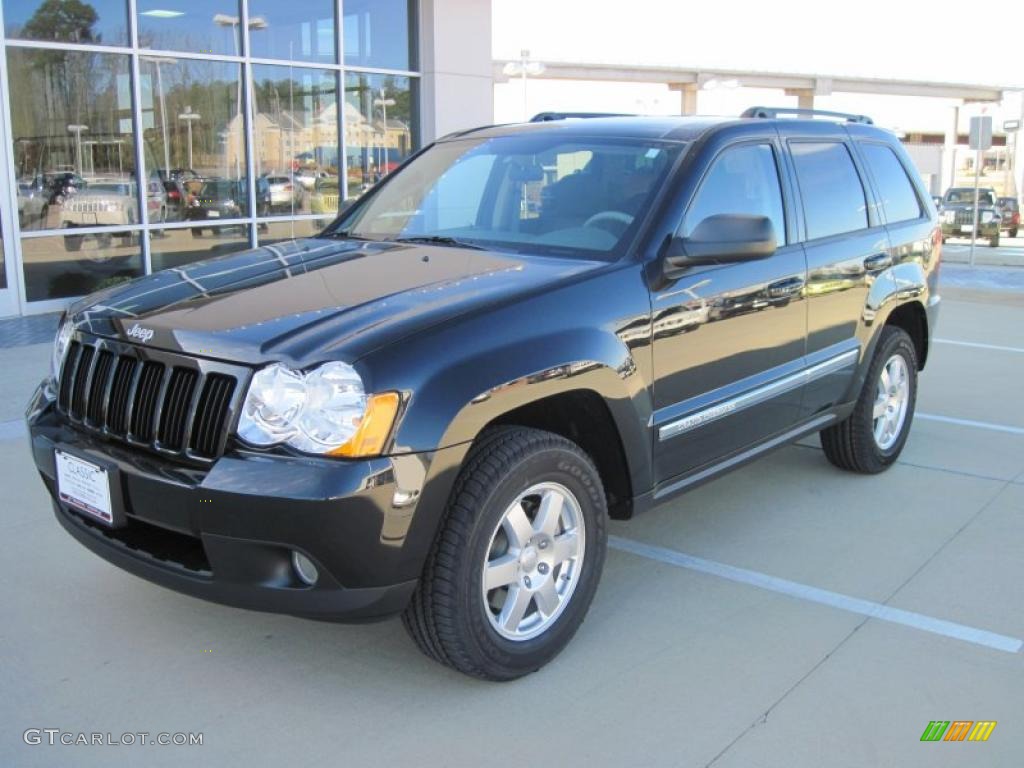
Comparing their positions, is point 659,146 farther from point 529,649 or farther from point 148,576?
point 148,576

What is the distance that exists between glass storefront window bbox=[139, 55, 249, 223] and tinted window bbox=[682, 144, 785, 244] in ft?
29.8

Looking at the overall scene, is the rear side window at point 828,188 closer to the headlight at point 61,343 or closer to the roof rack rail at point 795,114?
the roof rack rail at point 795,114

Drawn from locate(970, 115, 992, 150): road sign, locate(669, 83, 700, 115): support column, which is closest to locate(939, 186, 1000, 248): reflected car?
locate(970, 115, 992, 150): road sign

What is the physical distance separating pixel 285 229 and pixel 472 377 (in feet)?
36.4

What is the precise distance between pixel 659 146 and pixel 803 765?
2412 mm

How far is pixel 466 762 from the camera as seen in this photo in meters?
2.91

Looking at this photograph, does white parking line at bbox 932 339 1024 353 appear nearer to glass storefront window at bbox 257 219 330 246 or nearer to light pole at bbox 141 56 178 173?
glass storefront window at bbox 257 219 330 246

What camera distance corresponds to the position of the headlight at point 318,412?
2834mm

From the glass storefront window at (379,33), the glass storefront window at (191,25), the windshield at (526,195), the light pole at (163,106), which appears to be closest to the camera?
the windshield at (526,195)

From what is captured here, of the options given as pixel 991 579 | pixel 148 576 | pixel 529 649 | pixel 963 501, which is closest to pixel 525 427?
pixel 529 649

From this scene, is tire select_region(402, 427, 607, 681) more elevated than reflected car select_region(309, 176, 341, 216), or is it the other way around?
reflected car select_region(309, 176, 341, 216)

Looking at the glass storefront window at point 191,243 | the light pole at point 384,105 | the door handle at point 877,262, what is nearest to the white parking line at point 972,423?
the door handle at point 877,262

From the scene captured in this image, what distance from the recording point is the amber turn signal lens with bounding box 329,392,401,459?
283 centimetres

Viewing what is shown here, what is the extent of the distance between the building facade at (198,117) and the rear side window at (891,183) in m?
8.49
